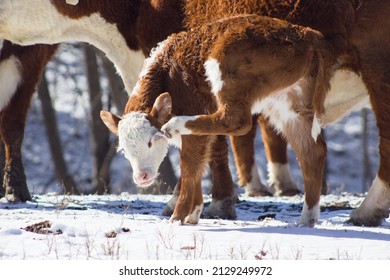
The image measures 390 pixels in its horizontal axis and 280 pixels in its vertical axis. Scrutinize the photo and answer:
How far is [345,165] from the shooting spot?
25.1 m

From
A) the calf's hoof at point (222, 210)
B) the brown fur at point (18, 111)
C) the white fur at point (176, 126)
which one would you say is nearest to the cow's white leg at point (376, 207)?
the calf's hoof at point (222, 210)

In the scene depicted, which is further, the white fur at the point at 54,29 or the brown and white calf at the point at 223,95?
the white fur at the point at 54,29

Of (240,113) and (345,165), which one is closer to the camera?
(240,113)

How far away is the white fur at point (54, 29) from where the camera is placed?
446 inches

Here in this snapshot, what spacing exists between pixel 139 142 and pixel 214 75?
35.9 inches

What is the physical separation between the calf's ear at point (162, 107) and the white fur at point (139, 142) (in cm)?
12

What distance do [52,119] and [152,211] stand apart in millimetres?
10005

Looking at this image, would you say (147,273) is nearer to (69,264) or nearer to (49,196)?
(69,264)

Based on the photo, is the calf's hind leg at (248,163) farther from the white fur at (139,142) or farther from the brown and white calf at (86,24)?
the white fur at (139,142)

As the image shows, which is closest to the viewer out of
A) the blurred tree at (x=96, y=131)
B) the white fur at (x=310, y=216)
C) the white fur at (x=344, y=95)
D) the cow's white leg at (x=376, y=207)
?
the white fur at (x=310, y=216)

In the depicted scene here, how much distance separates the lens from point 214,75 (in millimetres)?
8922

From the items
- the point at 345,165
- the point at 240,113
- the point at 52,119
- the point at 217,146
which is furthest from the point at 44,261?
the point at 345,165

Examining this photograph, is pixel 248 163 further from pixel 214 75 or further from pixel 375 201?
pixel 214 75

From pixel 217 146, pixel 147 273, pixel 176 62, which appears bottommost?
pixel 147 273
